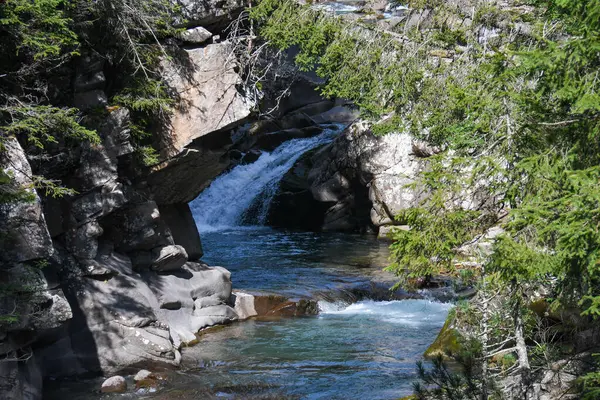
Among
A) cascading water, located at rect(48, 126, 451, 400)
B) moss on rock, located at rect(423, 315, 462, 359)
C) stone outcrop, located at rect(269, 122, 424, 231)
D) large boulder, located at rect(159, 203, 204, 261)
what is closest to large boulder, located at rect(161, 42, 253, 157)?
large boulder, located at rect(159, 203, 204, 261)

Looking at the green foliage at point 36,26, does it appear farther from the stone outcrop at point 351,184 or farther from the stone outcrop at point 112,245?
the stone outcrop at point 351,184

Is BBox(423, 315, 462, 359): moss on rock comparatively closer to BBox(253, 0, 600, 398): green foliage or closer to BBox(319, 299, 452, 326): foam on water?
BBox(319, 299, 452, 326): foam on water

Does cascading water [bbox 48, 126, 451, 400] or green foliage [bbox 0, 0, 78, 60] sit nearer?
green foliage [bbox 0, 0, 78, 60]

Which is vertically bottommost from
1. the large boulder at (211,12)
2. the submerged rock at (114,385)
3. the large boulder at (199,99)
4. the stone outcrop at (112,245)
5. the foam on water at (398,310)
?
the submerged rock at (114,385)

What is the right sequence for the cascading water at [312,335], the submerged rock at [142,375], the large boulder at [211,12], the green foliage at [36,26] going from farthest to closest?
the large boulder at [211,12]
the submerged rock at [142,375]
the cascading water at [312,335]
the green foliage at [36,26]

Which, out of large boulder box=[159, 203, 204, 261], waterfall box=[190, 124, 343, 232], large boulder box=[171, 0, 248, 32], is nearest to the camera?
large boulder box=[171, 0, 248, 32]

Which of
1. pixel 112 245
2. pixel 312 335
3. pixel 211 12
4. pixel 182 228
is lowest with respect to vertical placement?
pixel 312 335


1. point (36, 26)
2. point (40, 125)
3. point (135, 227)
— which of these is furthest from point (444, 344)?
point (36, 26)

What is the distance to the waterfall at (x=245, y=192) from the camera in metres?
29.3

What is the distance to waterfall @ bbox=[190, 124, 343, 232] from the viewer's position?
2927 cm

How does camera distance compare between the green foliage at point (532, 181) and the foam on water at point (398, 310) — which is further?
the foam on water at point (398, 310)

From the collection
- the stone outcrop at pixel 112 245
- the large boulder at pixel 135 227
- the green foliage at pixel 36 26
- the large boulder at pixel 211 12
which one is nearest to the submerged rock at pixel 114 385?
the stone outcrop at pixel 112 245

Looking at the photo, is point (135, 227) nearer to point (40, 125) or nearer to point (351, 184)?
point (40, 125)

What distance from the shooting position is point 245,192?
1184 inches
